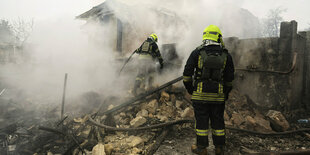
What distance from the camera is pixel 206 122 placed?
8.20ft

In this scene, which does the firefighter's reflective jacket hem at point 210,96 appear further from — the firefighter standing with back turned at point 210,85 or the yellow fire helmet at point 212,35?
the yellow fire helmet at point 212,35

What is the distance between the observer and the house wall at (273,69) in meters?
3.86

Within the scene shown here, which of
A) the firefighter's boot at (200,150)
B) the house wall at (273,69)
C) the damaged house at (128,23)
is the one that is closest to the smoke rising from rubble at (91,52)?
the damaged house at (128,23)

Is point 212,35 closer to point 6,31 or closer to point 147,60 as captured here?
point 147,60

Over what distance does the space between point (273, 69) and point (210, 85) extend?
2.49 m

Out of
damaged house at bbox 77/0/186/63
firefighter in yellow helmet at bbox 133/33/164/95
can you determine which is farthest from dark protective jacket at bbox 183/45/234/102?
damaged house at bbox 77/0/186/63

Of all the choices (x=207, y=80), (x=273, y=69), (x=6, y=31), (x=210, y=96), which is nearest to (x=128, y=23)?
(x=273, y=69)

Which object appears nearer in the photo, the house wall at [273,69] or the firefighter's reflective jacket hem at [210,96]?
the firefighter's reflective jacket hem at [210,96]

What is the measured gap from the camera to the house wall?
12.7ft

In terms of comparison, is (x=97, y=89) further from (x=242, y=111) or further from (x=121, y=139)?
(x=242, y=111)

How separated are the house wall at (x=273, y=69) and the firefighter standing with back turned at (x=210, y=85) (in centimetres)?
209

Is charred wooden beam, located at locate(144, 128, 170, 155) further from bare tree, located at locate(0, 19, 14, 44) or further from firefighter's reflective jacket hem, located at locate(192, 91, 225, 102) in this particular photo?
bare tree, located at locate(0, 19, 14, 44)

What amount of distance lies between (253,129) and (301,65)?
7.92ft

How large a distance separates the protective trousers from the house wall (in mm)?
2205
